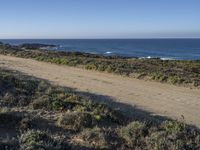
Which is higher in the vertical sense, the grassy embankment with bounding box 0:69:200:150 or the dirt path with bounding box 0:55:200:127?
the grassy embankment with bounding box 0:69:200:150

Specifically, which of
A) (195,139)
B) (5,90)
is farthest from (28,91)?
(195,139)

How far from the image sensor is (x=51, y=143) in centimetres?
882

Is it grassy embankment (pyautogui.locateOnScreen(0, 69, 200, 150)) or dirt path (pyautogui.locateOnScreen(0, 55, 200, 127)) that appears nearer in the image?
grassy embankment (pyautogui.locateOnScreen(0, 69, 200, 150))

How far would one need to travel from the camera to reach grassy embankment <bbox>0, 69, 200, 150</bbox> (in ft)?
30.0

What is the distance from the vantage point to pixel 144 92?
61.4 ft

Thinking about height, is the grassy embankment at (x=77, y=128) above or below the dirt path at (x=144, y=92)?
above

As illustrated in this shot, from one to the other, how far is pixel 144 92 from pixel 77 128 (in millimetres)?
8305

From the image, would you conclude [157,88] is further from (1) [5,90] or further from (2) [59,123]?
(2) [59,123]

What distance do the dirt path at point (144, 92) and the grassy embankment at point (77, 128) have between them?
226cm

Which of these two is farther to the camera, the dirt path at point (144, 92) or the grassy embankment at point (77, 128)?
the dirt path at point (144, 92)

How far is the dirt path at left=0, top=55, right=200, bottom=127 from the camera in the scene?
14723 mm

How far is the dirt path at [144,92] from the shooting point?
14723mm

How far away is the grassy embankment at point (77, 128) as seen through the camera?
30.0ft

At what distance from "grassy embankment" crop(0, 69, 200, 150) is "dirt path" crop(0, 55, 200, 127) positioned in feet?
7.41
